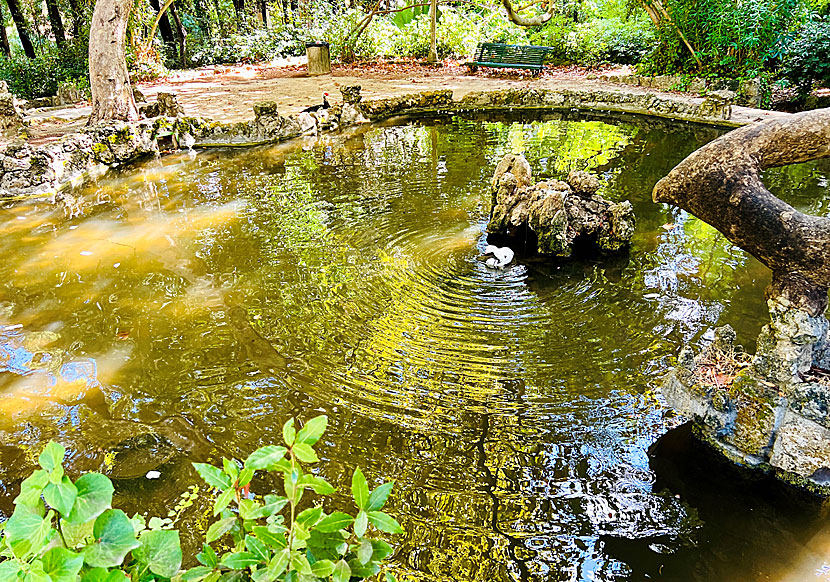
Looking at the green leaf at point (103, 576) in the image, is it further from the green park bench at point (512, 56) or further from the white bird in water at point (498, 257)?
the green park bench at point (512, 56)

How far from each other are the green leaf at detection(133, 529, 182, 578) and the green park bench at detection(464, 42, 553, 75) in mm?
17727

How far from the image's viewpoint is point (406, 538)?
2928 millimetres

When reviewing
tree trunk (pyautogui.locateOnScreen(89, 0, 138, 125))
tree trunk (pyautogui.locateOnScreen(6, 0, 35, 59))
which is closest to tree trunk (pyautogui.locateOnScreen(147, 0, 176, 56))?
tree trunk (pyautogui.locateOnScreen(6, 0, 35, 59))

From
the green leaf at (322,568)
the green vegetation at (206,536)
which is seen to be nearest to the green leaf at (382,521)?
the green vegetation at (206,536)

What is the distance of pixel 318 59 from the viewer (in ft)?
62.1

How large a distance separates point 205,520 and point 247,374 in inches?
54.8

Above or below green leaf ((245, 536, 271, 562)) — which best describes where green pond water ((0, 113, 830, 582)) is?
below

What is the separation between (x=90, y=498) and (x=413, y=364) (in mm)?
3363

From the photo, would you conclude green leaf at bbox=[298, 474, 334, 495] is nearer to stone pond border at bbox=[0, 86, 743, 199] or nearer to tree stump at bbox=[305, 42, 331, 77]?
stone pond border at bbox=[0, 86, 743, 199]

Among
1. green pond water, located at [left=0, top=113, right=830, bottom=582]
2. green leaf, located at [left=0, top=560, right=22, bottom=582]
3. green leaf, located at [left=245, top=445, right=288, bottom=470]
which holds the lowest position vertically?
green pond water, located at [left=0, top=113, right=830, bottom=582]

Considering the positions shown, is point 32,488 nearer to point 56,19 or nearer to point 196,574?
point 196,574

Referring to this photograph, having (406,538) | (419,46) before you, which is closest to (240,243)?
(406,538)

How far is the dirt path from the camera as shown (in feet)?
40.9

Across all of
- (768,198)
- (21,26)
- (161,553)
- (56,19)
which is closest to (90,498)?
(161,553)
